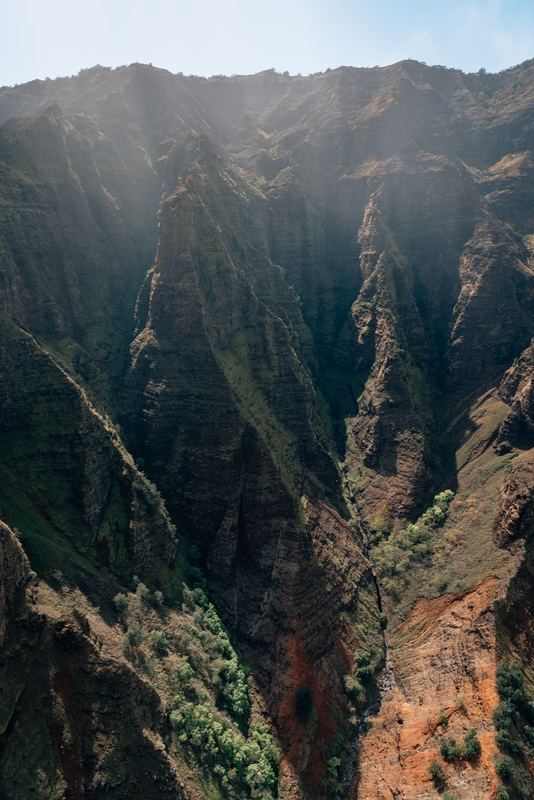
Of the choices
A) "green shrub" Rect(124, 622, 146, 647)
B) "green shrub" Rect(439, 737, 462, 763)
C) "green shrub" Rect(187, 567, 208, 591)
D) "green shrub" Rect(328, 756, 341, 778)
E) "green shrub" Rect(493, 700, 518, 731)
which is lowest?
"green shrub" Rect(328, 756, 341, 778)

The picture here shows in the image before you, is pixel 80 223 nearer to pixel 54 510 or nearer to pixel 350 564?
pixel 54 510

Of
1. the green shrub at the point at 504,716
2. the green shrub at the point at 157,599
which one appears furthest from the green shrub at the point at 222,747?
the green shrub at the point at 504,716

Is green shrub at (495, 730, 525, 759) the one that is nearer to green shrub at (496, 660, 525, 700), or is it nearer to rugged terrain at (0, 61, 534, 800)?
rugged terrain at (0, 61, 534, 800)

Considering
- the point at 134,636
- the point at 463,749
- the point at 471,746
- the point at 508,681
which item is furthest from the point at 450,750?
the point at 134,636

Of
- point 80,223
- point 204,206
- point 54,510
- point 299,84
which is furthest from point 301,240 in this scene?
point 54,510

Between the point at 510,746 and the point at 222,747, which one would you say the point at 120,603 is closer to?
the point at 222,747

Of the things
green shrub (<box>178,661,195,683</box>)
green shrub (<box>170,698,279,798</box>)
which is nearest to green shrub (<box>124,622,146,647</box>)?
green shrub (<box>178,661,195,683</box>)
